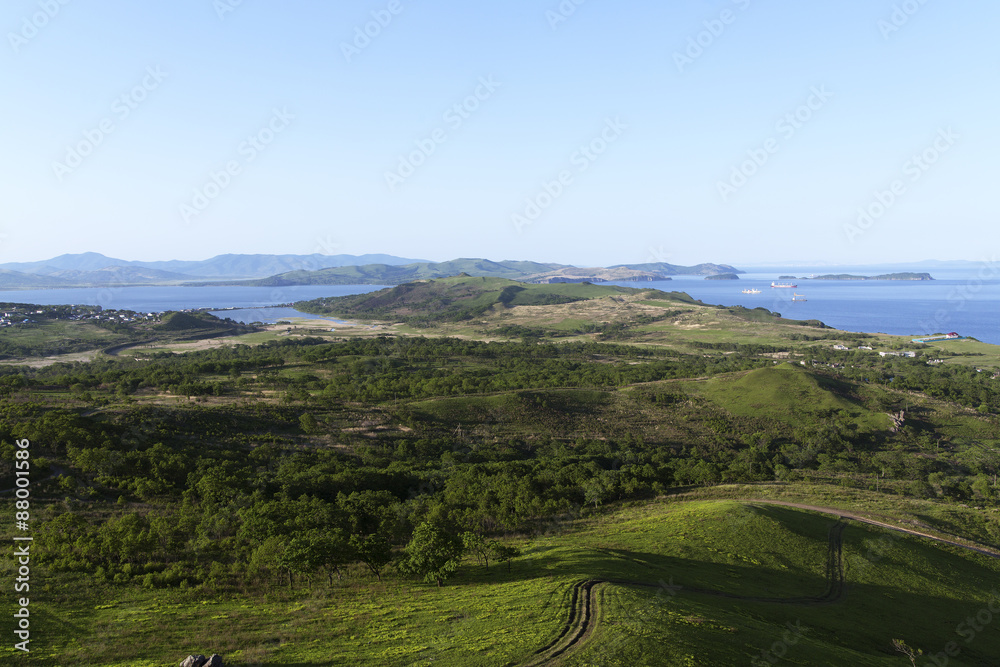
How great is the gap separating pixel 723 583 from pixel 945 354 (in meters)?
159

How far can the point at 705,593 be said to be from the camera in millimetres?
32875

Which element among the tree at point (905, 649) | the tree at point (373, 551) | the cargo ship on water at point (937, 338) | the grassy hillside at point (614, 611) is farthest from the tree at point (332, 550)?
the cargo ship on water at point (937, 338)

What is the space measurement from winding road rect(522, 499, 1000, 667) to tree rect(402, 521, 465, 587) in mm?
8496

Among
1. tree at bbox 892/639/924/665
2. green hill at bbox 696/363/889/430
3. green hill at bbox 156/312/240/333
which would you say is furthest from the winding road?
green hill at bbox 156/312/240/333

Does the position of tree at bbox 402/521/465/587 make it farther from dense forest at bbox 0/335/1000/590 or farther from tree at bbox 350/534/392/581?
tree at bbox 350/534/392/581

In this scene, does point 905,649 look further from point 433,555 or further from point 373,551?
point 373,551

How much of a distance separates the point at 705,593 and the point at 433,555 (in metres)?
18.6

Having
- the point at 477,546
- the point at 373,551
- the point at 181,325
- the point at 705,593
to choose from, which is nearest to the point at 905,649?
the point at 705,593

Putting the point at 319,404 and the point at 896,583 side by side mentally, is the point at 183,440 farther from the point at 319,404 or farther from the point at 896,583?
the point at 896,583

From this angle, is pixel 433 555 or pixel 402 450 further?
pixel 402 450

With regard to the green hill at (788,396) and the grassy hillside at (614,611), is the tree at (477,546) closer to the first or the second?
the grassy hillside at (614,611)

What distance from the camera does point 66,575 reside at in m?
31.2

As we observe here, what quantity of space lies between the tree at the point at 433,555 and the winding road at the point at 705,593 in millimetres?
8496

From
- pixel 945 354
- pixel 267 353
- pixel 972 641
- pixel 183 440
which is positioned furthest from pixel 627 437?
pixel 945 354
